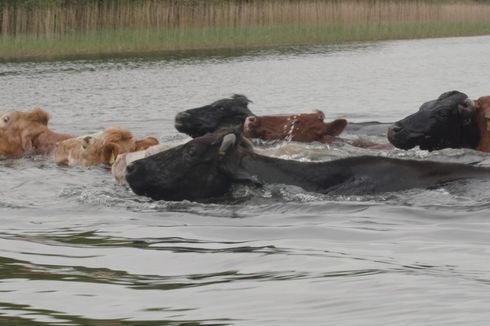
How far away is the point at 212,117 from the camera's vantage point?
41.0ft

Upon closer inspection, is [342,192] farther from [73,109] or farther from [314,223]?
[73,109]

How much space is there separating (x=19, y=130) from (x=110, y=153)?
2053 millimetres

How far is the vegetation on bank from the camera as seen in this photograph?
4306cm

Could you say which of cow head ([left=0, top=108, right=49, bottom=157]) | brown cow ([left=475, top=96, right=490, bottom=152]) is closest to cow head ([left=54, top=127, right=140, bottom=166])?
cow head ([left=0, top=108, right=49, bottom=157])

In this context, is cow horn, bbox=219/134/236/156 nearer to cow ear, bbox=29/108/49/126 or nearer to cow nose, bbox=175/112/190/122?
cow nose, bbox=175/112/190/122

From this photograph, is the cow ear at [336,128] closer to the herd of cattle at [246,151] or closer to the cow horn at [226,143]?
the herd of cattle at [246,151]

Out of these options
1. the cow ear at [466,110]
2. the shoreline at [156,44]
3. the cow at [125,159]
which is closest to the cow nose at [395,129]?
the cow ear at [466,110]

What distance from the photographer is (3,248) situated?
8320 millimetres

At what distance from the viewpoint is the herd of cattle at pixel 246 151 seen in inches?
381

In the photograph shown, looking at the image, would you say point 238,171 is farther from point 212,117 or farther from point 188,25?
point 188,25

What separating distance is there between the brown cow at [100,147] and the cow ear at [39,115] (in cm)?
112

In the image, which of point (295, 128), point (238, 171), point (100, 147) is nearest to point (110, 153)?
point (100, 147)

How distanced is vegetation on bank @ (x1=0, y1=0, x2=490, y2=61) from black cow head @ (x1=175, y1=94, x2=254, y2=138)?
28.6m

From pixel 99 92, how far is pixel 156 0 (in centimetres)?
2088
